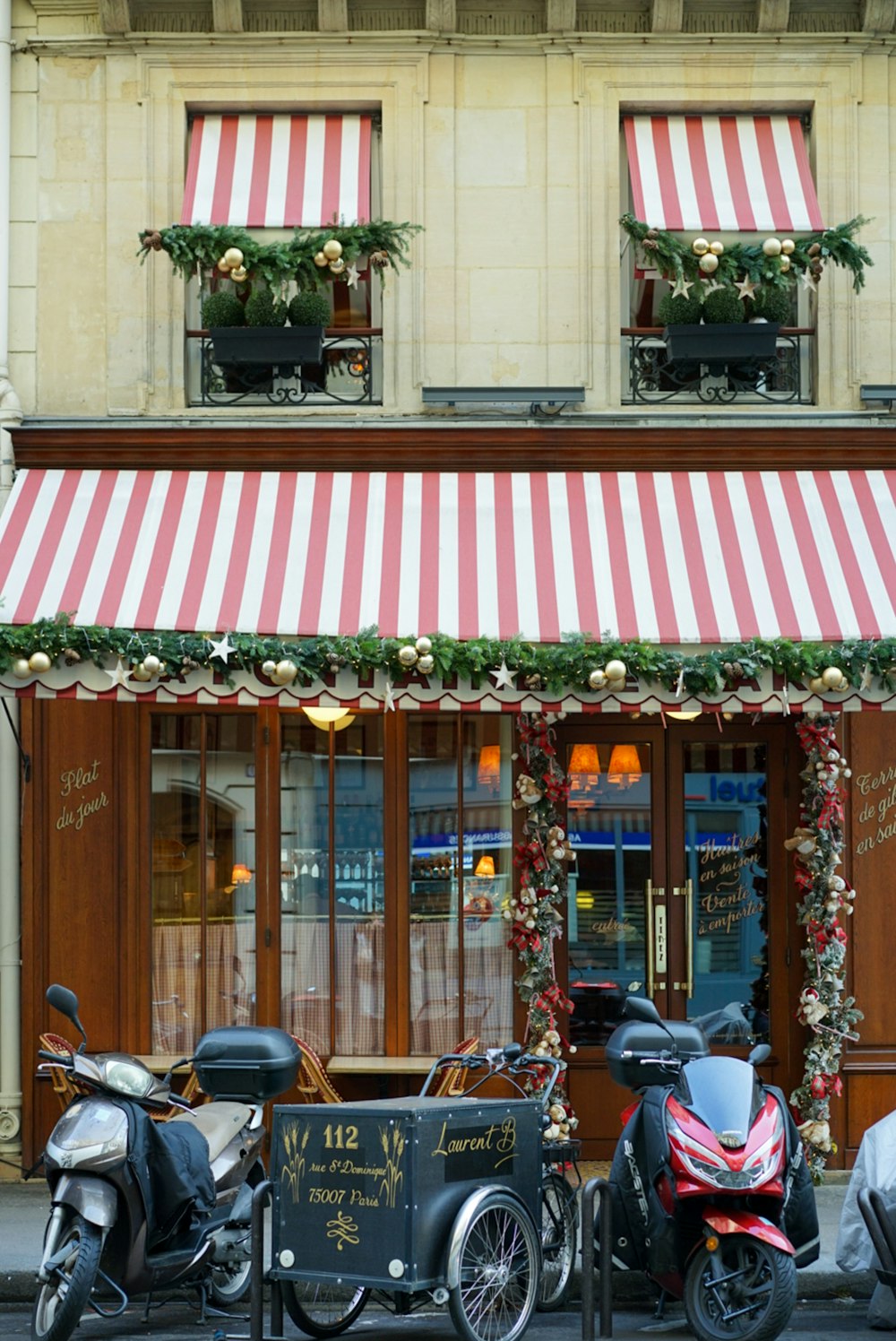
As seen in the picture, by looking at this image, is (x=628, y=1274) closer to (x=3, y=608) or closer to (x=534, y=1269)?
(x=534, y=1269)

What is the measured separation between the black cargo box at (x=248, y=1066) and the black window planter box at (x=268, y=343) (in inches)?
191

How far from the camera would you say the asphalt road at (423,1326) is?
7684 millimetres

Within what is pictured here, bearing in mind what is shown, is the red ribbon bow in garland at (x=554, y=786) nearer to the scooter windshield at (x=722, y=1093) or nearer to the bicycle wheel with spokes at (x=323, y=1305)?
the scooter windshield at (x=722, y=1093)

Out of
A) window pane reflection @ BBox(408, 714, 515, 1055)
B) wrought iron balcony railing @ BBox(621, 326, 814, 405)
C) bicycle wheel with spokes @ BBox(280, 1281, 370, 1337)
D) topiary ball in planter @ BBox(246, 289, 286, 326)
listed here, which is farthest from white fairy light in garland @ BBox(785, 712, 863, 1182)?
topiary ball in planter @ BBox(246, 289, 286, 326)

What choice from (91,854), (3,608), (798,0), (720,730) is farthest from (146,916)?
(798,0)

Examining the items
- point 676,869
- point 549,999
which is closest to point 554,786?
point 676,869

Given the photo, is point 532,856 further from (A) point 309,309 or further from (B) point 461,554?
(A) point 309,309

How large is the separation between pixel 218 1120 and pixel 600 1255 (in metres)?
2.03

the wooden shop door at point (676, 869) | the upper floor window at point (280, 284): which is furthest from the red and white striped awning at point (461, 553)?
the wooden shop door at point (676, 869)

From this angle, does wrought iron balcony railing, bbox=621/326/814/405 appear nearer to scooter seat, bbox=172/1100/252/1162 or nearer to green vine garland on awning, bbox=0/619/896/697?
green vine garland on awning, bbox=0/619/896/697

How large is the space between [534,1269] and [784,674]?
380cm

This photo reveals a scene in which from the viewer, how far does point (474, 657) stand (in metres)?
9.60

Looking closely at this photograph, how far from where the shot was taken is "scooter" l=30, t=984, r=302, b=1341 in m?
7.02

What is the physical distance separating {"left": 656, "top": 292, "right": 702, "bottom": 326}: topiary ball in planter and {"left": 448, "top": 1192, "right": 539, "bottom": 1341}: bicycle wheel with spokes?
630 centimetres
